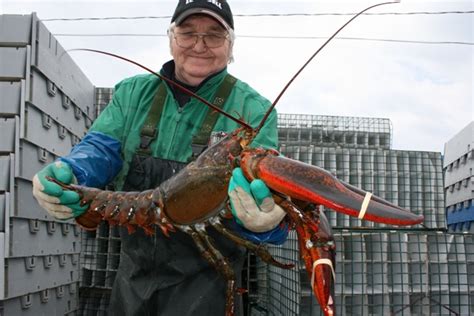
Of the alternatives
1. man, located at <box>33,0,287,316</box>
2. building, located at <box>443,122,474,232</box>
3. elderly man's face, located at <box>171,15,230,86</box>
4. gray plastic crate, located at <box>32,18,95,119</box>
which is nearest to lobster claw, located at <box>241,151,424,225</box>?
man, located at <box>33,0,287,316</box>

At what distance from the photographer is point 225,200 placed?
2104 millimetres

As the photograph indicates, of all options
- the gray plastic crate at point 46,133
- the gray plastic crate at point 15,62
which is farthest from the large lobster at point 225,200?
the gray plastic crate at point 15,62

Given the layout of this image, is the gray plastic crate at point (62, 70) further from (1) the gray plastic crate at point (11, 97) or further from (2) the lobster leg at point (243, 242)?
(2) the lobster leg at point (243, 242)

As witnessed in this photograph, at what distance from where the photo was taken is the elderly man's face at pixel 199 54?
93.7 inches

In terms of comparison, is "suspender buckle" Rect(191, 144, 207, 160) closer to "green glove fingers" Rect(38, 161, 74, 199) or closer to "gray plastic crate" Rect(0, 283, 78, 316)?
"green glove fingers" Rect(38, 161, 74, 199)

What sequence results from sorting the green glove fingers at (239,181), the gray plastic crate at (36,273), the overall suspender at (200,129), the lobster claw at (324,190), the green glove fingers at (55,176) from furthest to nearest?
the gray plastic crate at (36,273) < the overall suspender at (200,129) < the green glove fingers at (55,176) < the green glove fingers at (239,181) < the lobster claw at (324,190)

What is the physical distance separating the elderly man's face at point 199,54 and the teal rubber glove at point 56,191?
0.71 meters

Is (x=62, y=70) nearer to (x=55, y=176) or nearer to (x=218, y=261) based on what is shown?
(x=55, y=176)

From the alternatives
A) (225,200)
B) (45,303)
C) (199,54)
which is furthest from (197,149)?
(45,303)

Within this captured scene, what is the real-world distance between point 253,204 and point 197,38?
0.94 meters

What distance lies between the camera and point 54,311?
3562 mm

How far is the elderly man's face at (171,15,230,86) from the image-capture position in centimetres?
238

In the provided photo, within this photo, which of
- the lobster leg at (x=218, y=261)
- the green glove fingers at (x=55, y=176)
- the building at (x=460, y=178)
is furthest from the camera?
the building at (x=460, y=178)

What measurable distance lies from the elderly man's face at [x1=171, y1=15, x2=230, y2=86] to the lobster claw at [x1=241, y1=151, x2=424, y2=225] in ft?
2.50
